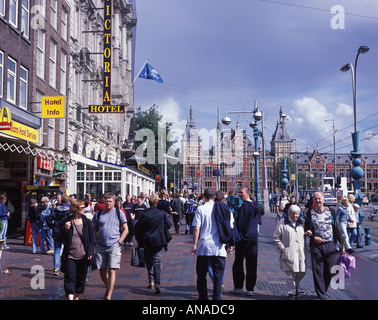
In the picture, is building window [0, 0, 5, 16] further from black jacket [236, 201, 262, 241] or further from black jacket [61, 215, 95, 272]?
black jacket [236, 201, 262, 241]

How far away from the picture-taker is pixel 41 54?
23.9 meters

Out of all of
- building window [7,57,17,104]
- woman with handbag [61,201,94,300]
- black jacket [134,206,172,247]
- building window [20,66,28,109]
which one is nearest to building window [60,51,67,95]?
building window [20,66,28,109]

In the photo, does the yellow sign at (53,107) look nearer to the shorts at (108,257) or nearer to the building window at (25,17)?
the building window at (25,17)

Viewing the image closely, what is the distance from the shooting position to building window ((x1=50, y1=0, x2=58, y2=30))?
25344 millimetres

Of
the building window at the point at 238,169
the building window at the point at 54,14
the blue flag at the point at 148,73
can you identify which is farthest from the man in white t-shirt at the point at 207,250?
the building window at the point at 238,169

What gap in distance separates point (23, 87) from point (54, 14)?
6527mm

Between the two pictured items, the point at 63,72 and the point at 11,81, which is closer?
the point at 11,81

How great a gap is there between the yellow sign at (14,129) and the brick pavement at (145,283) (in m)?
4.20

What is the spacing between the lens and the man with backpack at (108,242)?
7.52 metres

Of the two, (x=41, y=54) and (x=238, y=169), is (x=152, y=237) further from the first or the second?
(x=238, y=169)

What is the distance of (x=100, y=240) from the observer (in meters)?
7.62

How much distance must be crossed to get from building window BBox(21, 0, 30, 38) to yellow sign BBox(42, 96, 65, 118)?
3.15 m

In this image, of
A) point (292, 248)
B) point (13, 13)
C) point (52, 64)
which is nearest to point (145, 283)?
point (292, 248)
